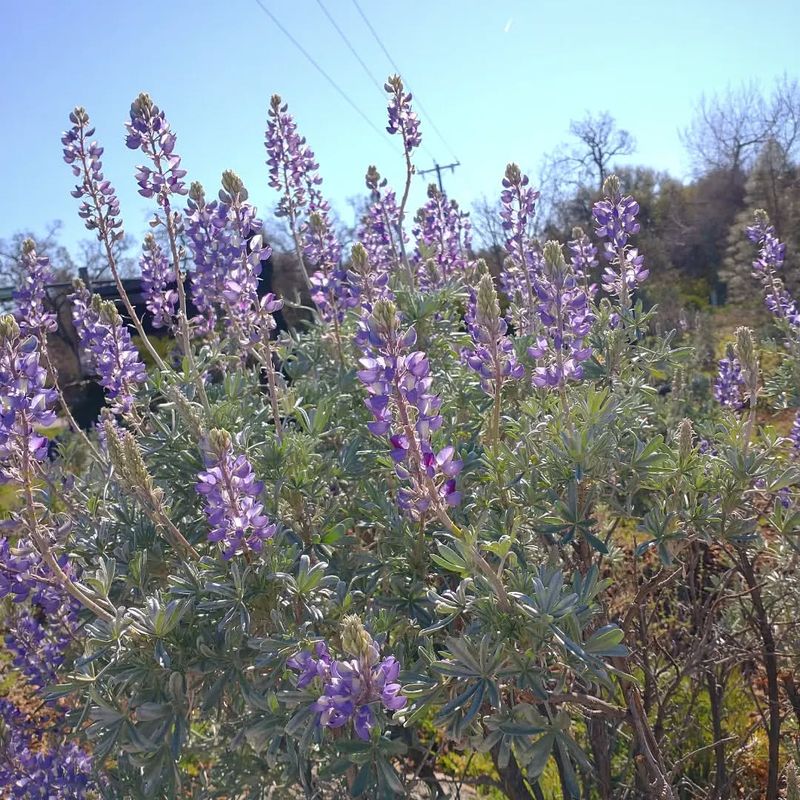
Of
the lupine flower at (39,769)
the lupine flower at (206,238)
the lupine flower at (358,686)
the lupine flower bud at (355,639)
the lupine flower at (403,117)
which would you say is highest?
the lupine flower at (403,117)

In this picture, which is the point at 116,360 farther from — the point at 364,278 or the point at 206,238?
the point at 364,278

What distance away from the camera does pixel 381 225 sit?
15.3 ft

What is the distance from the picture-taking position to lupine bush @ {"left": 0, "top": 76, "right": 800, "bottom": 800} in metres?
1.85

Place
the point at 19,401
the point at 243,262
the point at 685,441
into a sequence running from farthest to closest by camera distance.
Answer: the point at 243,262
the point at 685,441
the point at 19,401

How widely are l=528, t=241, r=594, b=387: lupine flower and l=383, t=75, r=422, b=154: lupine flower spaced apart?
1.85m

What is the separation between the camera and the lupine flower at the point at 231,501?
78.5 inches

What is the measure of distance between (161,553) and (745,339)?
206cm

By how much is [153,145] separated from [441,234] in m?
2.43

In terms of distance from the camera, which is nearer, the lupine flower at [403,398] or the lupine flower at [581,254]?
the lupine flower at [403,398]

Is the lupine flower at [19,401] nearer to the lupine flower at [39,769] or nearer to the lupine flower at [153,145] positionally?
the lupine flower at [153,145]

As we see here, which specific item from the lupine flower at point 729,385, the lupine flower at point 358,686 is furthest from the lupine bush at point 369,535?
the lupine flower at point 729,385

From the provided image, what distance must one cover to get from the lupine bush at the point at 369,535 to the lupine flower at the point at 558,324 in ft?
0.04

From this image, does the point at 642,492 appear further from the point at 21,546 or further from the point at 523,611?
the point at 21,546

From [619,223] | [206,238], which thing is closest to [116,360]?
[206,238]
